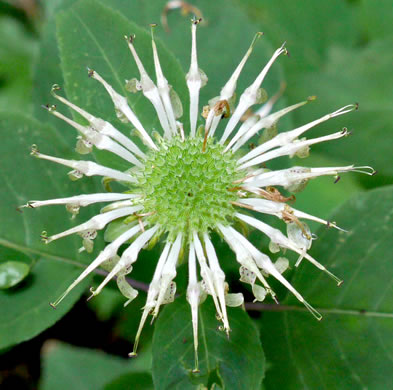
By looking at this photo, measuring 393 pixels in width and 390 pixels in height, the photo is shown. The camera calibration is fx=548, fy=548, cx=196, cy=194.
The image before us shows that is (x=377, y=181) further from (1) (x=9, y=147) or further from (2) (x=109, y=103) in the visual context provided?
(1) (x=9, y=147)

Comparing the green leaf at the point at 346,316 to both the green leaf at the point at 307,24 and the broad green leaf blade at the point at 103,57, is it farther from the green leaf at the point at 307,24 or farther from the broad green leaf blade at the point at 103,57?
the green leaf at the point at 307,24

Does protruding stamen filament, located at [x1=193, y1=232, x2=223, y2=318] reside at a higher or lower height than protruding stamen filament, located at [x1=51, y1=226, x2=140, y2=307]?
higher

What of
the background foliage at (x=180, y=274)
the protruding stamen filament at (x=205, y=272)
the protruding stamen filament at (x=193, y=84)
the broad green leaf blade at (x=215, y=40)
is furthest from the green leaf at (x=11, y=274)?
the broad green leaf blade at (x=215, y=40)

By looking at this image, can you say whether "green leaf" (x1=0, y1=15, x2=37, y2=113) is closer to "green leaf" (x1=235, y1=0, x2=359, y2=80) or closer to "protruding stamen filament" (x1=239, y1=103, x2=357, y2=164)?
"green leaf" (x1=235, y1=0, x2=359, y2=80)

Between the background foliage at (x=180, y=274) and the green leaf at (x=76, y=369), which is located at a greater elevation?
the background foliage at (x=180, y=274)

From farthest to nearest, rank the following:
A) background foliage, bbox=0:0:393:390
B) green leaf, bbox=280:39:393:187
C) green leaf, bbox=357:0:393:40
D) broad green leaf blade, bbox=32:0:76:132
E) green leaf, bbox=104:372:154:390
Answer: green leaf, bbox=357:0:393:40, green leaf, bbox=280:39:393:187, broad green leaf blade, bbox=32:0:76:132, green leaf, bbox=104:372:154:390, background foliage, bbox=0:0:393:390

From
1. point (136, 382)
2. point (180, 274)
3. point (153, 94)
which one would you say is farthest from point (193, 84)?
point (136, 382)

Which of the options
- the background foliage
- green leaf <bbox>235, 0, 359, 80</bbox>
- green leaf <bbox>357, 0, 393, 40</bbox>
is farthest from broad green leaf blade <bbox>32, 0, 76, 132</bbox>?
green leaf <bbox>357, 0, 393, 40</bbox>
